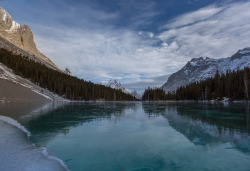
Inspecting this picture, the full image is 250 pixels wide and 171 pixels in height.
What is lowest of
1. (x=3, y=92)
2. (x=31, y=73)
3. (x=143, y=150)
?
(x=143, y=150)

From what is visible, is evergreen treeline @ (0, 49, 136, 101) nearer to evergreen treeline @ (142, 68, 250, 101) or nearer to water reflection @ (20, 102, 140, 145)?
water reflection @ (20, 102, 140, 145)

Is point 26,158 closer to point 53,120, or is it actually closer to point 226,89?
point 53,120

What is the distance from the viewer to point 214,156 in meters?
9.10

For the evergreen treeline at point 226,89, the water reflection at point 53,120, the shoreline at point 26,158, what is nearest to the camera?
the shoreline at point 26,158

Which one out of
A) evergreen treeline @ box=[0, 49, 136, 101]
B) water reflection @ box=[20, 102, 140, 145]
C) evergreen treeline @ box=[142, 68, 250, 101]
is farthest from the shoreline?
evergreen treeline @ box=[0, 49, 136, 101]

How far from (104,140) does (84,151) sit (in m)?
2.80

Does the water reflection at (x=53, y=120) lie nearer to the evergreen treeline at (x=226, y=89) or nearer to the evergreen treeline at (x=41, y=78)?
the evergreen treeline at (x=226, y=89)

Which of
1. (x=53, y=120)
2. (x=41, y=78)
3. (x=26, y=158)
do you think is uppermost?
(x=41, y=78)

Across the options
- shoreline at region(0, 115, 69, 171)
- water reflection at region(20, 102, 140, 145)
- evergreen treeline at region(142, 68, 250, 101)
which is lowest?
water reflection at region(20, 102, 140, 145)

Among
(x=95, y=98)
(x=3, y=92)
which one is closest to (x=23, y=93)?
(x=3, y=92)

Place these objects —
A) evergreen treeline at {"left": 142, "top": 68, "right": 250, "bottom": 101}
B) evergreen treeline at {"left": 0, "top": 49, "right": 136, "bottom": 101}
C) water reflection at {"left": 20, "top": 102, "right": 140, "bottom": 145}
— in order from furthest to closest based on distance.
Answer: evergreen treeline at {"left": 0, "top": 49, "right": 136, "bottom": 101}, evergreen treeline at {"left": 142, "top": 68, "right": 250, "bottom": 101}, water reflection at {"left": 20, "top": 102, "right": 140, "bottom": 145}

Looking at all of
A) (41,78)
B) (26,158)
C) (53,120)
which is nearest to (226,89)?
(53,120)

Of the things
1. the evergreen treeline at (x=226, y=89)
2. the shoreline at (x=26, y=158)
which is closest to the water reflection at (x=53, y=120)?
the shoreline at (x=26, y=158)

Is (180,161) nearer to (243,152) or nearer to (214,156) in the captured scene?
(214,156)
